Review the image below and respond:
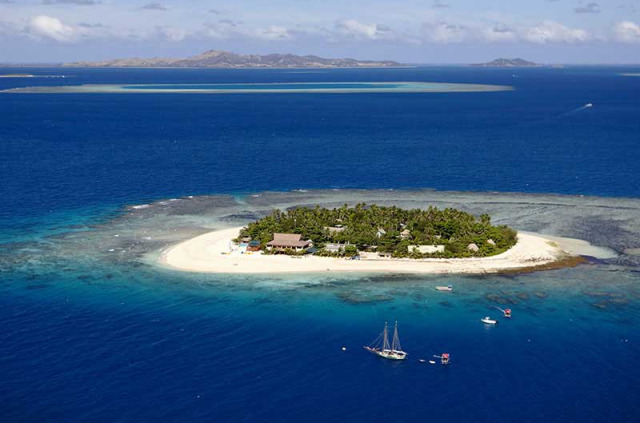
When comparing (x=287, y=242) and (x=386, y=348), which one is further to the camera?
(x=287, y=242)

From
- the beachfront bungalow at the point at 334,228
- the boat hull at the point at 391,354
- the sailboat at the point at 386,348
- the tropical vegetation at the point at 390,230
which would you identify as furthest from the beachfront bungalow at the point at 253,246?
the boat hull at the point at 391,354

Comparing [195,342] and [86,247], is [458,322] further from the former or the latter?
[86,247]

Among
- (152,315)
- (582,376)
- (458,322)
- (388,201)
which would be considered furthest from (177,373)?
(388,201)

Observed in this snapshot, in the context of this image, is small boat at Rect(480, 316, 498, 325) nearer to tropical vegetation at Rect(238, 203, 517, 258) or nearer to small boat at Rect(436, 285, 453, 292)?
small boat at Rect(436, 285, 453, 292)

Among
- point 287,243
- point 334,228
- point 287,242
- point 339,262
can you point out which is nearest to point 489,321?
point 339,262

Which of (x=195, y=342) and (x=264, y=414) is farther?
(x=195, y=342)

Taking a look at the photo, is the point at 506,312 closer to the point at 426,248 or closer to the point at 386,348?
the point at 386,348

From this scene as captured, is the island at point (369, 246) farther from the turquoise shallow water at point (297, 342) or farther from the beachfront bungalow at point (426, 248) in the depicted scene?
the turquoise shallow water at point (297, 342)
